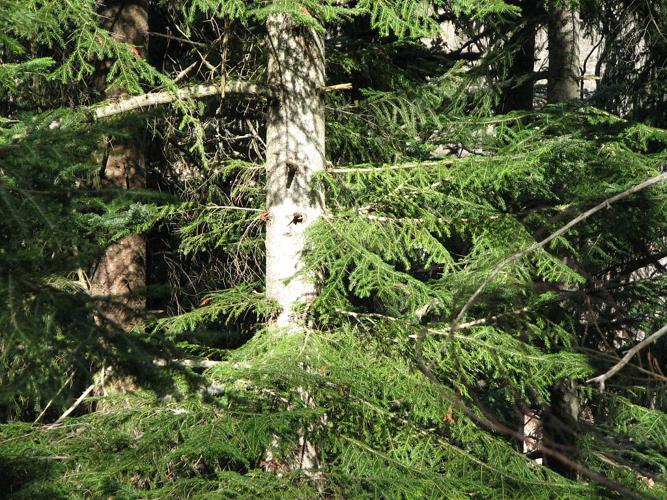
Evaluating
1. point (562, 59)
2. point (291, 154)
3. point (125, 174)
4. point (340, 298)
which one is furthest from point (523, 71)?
point (340, 298)

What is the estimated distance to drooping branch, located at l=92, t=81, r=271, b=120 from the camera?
589cm

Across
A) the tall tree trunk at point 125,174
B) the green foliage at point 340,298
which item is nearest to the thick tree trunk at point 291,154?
the green foliage at point 340,298

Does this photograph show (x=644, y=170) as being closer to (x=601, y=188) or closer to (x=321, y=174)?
(x=601, y=188)

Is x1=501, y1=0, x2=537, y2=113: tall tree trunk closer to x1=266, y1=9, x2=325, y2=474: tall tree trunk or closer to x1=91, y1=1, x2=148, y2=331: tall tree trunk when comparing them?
x1=266, y1=9, x2=325, y2=474: tall tree trunk

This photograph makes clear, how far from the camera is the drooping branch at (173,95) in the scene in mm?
5891

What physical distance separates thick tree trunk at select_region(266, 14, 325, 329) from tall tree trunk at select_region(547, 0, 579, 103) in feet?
12.6

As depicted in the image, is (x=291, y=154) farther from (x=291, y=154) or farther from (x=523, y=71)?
(x=523, y=71)

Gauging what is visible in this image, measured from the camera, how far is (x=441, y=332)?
6309 millimetres

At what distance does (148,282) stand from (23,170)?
690 cm

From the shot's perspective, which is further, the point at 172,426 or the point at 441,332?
the point at 441,332

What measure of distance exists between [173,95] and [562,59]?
16.9 ft

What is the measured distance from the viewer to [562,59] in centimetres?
945

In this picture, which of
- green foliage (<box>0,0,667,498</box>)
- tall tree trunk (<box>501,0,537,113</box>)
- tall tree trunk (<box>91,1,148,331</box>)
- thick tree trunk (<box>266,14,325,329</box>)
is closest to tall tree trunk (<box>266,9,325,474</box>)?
thick tree trunk (<box>266,14,325,329</box>)

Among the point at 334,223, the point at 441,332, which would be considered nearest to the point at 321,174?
the point at 334,223
